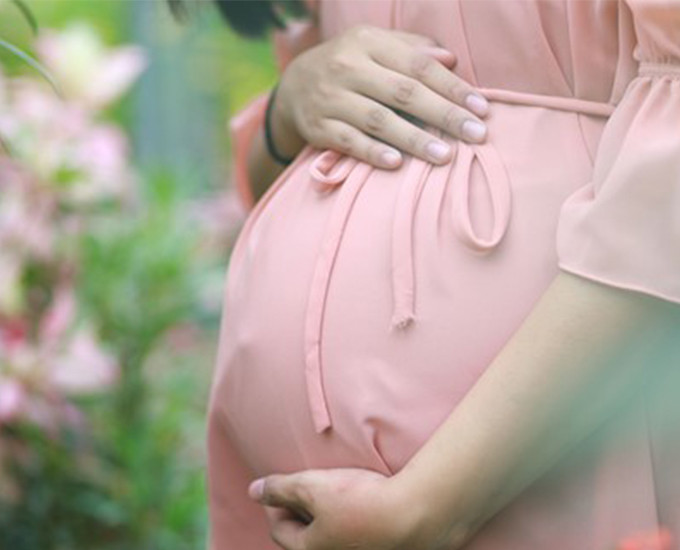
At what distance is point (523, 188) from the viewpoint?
5.37 feet

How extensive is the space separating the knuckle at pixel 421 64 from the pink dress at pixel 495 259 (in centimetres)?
3

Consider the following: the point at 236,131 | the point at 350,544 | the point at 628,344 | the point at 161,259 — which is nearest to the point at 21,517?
the point at 161,259

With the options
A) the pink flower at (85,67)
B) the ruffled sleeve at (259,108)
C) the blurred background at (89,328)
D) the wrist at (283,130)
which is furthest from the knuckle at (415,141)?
the pink flower at (85,67)

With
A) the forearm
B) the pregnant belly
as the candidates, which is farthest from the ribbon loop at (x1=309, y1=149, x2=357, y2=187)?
the forearm

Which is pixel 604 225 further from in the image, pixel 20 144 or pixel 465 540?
pixel 20 144

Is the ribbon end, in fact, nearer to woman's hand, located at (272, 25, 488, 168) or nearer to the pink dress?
the pink dress

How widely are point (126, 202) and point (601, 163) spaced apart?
1909 mm

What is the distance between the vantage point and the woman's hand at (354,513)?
1.56 m

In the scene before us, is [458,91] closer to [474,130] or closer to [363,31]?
[474,130]

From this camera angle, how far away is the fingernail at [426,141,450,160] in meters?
1.71

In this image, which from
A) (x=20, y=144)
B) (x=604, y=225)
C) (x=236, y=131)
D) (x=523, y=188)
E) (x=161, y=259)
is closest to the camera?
(x=604, y=225)

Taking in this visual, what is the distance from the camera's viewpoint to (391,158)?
1751mm

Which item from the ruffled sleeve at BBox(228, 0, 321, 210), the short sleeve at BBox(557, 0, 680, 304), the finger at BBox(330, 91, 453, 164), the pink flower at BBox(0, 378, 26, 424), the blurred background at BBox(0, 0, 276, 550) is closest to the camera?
the short sleeve at BBox(557, 0, 680, 304)

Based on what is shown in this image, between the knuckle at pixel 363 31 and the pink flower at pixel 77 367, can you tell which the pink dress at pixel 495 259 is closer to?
the knuckle at pixel 363 31
